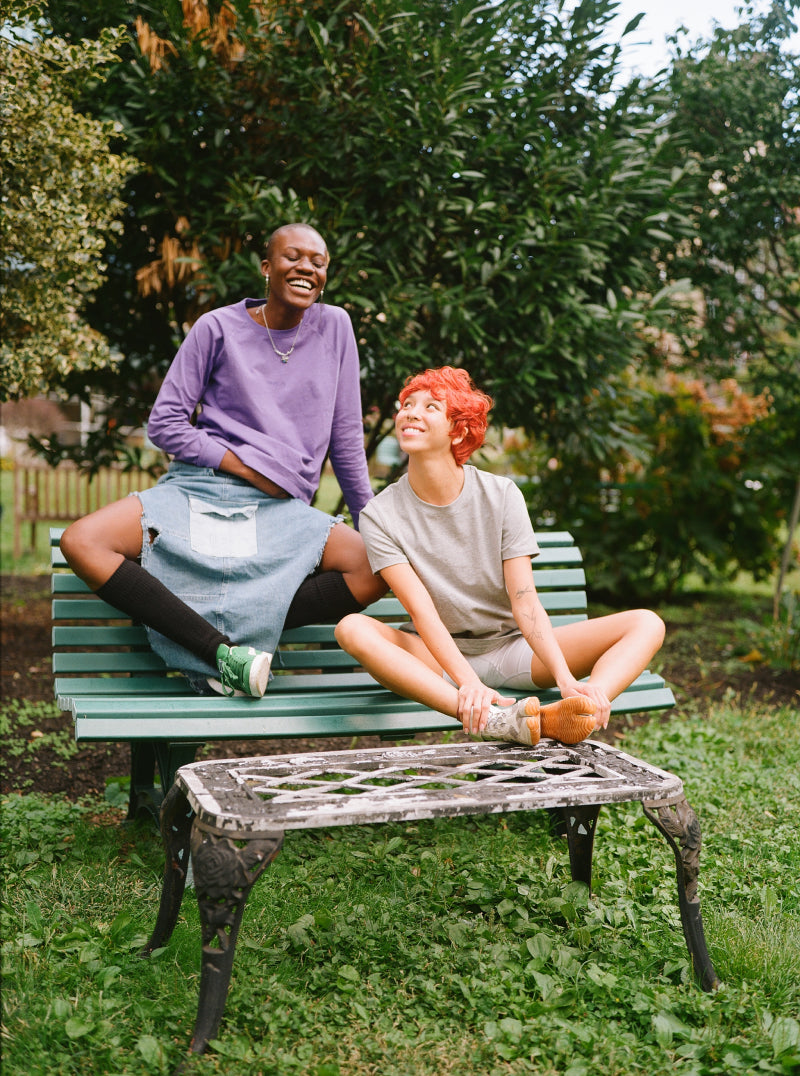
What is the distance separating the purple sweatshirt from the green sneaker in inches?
24.7

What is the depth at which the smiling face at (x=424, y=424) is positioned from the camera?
294 centimetres

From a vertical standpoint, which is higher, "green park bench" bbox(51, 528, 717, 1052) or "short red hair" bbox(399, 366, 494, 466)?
"short red hair" bbox(399, 366, 494, 466)

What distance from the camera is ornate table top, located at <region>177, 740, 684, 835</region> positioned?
2.04 metres

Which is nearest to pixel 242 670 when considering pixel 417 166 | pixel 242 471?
pixel 242 471

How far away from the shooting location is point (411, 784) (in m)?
2.41

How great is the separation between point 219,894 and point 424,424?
151 centimetres

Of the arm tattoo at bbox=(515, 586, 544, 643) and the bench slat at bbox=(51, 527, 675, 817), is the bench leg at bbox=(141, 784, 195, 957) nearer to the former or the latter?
the bench slat at bbox=(51, 527, 675, 817)

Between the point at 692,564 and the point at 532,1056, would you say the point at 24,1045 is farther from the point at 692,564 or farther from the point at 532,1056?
the point at 692,564

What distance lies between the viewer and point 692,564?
7.64 meters

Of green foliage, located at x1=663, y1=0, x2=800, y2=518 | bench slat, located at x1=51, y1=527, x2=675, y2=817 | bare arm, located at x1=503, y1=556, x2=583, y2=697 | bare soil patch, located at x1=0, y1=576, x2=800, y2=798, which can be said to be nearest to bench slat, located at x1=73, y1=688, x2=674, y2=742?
bench slat, located at x1=51, y1=527, x2=675, y2=817

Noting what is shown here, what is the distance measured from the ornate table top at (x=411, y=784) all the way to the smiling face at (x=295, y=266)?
154 cm

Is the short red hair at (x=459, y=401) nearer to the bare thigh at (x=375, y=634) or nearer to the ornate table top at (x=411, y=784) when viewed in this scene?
the bare thigh at (x=375, y=634)

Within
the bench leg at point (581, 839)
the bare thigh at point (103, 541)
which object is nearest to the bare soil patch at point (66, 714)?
the bare thigh at point (103, 541)

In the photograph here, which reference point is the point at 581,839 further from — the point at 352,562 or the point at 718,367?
the point at 718,367
